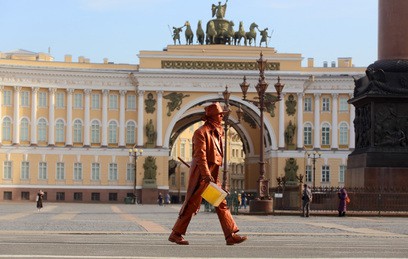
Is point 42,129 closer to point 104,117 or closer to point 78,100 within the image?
point 78,100

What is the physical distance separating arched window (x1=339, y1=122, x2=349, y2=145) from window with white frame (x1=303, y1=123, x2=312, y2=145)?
2721mm

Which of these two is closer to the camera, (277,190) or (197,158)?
(197,158)

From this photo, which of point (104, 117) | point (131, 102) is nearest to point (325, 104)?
point (131, 102)

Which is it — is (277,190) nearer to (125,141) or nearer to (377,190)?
(377,190)

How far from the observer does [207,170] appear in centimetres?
1548

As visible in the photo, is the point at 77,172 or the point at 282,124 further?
the point at 282,124

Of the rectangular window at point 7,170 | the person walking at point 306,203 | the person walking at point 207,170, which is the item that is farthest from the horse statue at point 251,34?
the person walking at point 207,170

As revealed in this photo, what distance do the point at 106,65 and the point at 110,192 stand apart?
11.1 m

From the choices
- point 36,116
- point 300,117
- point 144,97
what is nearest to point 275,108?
point 300,117

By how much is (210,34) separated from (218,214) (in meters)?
78.5

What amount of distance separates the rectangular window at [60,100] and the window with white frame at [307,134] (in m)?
21.6

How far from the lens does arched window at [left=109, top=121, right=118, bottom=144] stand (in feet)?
299

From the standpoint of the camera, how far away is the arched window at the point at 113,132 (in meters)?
91.0

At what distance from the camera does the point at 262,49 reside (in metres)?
92.0
